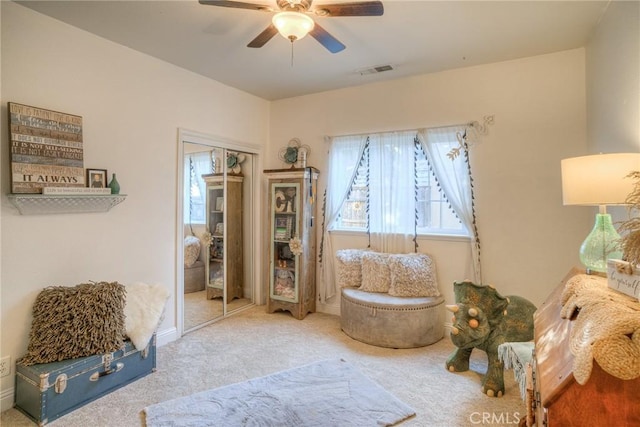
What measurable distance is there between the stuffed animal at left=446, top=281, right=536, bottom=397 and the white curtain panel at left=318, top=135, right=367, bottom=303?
180 centimetres

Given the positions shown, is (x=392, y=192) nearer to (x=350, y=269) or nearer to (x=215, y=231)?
(x=350, y=269)

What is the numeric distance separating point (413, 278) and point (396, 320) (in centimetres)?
48

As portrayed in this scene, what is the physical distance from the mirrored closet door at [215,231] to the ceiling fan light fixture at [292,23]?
1.85m

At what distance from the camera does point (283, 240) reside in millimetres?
4004

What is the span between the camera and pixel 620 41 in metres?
2.02

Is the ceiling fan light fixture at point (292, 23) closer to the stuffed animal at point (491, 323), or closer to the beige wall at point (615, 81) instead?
the beige wall at point (615, 81)

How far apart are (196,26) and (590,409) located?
3.06 metres

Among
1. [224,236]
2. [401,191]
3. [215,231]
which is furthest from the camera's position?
[224,236]

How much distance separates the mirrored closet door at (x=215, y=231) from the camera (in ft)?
11.4

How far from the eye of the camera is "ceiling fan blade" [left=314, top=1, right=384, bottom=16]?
1.72 m

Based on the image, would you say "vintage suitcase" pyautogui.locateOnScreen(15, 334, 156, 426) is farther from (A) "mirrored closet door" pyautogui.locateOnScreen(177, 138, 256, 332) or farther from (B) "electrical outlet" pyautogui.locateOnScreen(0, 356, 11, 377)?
(A) "mirrored closet door" pyautogui.locateOnScreen(177, 138, 256, 332)

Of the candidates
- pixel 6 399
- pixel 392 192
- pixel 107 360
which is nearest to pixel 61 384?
pixel 107 360

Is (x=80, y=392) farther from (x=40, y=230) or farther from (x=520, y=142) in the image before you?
(x=520, y=142)

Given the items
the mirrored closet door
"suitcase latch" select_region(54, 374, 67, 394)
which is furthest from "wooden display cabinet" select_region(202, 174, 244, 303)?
"suitcase latch" select_region(54, 374, 67, 394)
